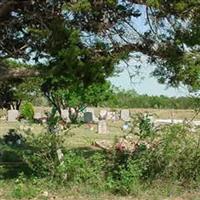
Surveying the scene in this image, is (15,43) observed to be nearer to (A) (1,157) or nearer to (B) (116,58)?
(B) (116,58)

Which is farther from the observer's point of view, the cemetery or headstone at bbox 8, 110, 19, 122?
headstone at bbox 8, 110, 19, 122

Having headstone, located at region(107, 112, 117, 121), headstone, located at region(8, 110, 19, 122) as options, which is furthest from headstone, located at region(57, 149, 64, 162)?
headstone, located at region(107, 112, 117, 121)

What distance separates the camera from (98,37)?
10547 millimetres

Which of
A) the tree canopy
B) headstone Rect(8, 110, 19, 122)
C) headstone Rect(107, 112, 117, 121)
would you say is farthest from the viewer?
headstone Rect(107, 112, 117, 121)

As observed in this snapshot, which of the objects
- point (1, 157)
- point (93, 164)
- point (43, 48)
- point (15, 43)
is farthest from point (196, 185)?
point (1, 157)

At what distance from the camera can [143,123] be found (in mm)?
11398

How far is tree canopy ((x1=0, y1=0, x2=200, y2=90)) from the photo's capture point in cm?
951

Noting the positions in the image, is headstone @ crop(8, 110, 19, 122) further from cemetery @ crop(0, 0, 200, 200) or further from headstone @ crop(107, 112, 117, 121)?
cemetery @ crop(0, 0, 200, 200)

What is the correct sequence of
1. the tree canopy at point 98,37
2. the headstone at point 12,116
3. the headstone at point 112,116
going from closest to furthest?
1. the tree canopy at point 98,37
2. the headstone at point 12,116
3. the headstone at point 112,116

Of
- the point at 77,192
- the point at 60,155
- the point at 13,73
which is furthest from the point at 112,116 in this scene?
the point at 77,192

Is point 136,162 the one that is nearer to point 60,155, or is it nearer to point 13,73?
point 60,155

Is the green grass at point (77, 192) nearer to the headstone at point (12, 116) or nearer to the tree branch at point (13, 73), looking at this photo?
the tree branch at point (13, 73)

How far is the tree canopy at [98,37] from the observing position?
951 cm

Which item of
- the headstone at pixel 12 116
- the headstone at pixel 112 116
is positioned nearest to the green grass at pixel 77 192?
the headstone at pixel 12 116
